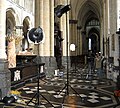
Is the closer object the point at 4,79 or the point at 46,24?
the point at 4,79

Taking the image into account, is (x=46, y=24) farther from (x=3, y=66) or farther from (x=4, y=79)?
(x=4, y=79)

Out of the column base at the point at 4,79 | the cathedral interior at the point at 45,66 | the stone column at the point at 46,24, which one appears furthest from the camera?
the stone column at the point at 46,24

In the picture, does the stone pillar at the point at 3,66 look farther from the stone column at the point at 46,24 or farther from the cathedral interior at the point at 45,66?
the stone column at the point at 46,24

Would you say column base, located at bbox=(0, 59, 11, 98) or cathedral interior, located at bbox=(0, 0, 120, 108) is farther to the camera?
column base, located at bbox=(0, 59, 11, 98)

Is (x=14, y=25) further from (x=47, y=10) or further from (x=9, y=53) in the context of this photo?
(x=9, y=53)

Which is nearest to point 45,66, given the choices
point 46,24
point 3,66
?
point 46,24

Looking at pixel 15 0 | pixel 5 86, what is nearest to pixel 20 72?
pixel 5 86

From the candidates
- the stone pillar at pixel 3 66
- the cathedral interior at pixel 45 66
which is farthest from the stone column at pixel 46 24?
the stone pillar at pixel 3 66

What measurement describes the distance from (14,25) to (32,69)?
476cm

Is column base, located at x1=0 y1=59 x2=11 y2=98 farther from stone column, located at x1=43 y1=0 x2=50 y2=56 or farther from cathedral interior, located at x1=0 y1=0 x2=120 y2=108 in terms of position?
stone column, located at x1=43 y1=0 x2=50 y2=56

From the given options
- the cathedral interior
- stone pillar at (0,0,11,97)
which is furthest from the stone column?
stone pillar at (0,0,11,97)

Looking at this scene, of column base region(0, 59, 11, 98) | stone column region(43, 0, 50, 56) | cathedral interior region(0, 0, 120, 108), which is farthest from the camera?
stone column region(43, 0, 50, 56)

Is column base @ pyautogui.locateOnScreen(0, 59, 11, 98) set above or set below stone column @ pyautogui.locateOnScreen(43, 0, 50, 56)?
below

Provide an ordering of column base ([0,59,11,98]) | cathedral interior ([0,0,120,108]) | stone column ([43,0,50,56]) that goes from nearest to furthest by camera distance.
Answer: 1. cathedral interior ([0,0,120,108])
2. column base ([0,59,11,98])
3. stone column ([43,0,50,56])
